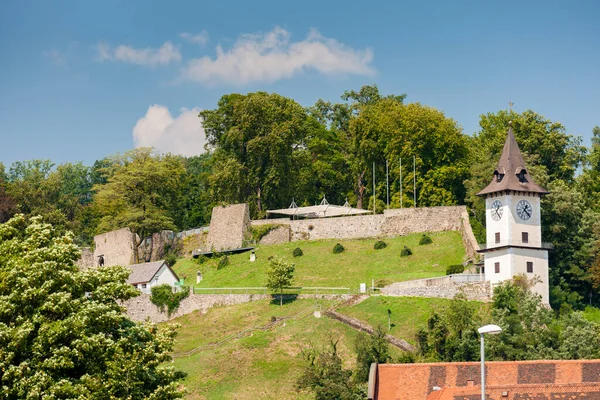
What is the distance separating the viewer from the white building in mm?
75625

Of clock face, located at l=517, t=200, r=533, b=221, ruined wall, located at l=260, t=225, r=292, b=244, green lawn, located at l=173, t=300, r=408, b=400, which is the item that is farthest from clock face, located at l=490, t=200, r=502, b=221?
ruined wall, located at l=260, t=225, r=292, b=244

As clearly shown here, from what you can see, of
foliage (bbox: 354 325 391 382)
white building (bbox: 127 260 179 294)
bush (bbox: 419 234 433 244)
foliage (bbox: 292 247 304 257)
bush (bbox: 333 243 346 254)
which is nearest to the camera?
foliage (bbox: 354 325 391 382)

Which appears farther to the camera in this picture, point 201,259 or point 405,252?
point 201,259

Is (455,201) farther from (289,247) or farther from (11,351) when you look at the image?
(11,351)

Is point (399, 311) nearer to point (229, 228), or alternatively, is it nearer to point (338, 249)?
point (338, 249)

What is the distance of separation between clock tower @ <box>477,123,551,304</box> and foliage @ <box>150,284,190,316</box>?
855 inches

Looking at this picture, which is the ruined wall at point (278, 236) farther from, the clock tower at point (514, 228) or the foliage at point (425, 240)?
the clock tower at point (514, 228)

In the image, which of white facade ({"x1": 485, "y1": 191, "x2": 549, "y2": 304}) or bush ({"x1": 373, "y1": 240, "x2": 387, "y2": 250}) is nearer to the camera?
white facade ({"x1": 485, "y1": 191, "x2": 549, "y2": 304})

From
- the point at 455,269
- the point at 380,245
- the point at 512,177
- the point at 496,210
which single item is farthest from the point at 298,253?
the point at 512,177

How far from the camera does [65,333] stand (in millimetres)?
33438

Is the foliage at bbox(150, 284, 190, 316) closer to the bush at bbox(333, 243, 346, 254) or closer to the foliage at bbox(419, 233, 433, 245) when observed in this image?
the bush at bbox(333, 243, 346, 254)

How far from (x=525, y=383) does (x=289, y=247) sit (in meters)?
43.2

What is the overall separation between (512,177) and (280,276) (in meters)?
16.6

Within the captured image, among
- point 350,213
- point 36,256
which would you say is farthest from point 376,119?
point 36,256
